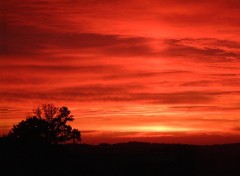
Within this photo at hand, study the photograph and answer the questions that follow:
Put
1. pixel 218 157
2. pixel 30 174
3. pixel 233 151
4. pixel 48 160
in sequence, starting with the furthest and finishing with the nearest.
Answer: pixel 233 151
pixel 218 157
pixel 48 160
pixel 30 174

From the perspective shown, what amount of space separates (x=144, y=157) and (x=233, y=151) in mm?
19932

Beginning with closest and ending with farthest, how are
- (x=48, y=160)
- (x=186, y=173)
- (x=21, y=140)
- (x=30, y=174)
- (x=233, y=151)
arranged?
1. (x=30, y=174)
2. (x=186, y=173)
3. (x=48, y=160)
4. (x=21, y=140)
5. (x=233, y=151)

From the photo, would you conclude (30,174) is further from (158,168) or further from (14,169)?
(158,168)

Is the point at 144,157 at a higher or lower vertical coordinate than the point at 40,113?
lower

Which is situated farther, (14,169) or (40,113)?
(40,113)

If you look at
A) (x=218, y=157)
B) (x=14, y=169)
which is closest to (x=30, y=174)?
(x=14, y=169)

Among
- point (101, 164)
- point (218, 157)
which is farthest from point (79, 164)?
point (218, 157)

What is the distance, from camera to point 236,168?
199ft

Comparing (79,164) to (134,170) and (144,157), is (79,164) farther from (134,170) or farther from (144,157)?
(144,157)

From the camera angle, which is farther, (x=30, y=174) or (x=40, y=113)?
(x=40, y=113)

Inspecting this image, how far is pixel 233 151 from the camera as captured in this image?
266 feet

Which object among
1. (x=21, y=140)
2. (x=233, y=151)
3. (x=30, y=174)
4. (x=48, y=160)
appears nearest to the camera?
(x=30, y=174)

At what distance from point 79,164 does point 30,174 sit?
852cm

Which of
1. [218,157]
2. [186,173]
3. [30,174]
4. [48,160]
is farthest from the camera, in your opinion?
[218,157]
